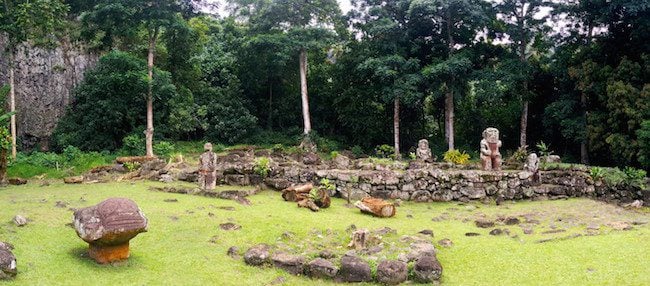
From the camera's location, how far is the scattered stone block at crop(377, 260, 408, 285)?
7551 millimetres

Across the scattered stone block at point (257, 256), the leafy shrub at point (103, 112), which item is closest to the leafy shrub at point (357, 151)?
the leafy shrub at point (103, 112)

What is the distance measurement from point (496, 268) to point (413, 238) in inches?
68.5

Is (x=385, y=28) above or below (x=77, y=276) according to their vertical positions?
above

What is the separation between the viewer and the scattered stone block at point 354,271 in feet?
25.3

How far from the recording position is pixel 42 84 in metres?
24.2

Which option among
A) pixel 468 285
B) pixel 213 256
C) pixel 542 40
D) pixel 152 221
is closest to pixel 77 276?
pixel 213 256

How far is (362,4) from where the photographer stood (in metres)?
27.2

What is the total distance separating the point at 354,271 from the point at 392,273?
58cm

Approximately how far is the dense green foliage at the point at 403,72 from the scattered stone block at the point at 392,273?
1548 centimetres

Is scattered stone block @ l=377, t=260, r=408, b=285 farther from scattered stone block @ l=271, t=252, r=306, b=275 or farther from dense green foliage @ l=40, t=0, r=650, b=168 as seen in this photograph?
dense green foliage @ l=40, t=0, r=650, b=168

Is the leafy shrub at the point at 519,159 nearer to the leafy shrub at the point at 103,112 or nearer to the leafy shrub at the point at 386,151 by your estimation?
the leafy shrub at the point at 386,151

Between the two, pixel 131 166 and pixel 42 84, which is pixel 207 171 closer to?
pixel 131 166

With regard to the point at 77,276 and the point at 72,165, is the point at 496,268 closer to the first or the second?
the point at 77,276

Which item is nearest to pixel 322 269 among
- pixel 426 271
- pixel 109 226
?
pixel 426 271
